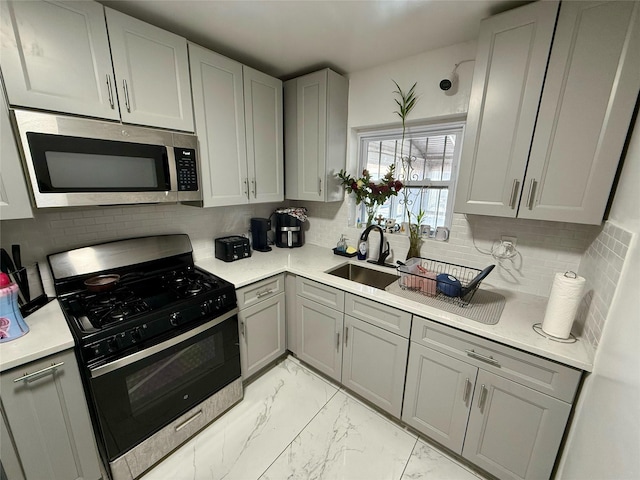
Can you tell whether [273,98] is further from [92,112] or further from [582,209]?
[582,209]

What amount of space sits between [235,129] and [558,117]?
6.20 feet

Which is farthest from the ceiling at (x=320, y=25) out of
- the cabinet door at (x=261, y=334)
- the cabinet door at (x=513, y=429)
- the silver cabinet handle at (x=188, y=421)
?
the silver cabinet handle at (x=188, y=421)

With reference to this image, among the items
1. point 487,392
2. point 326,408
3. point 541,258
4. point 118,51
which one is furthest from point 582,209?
point 118,51

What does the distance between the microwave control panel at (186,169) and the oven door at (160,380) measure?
0.85 metres

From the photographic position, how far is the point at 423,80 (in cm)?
184

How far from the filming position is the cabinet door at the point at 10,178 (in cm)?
106

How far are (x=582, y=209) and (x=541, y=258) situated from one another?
18.1 inches

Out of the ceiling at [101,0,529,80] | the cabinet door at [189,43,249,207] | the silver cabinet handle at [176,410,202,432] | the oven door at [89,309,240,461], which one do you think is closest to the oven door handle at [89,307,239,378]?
the oven door at [89,309,240,461]

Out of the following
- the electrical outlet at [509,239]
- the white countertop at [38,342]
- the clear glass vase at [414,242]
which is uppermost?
the electrical outlet at [509,239]

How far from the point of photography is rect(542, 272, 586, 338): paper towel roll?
1.12m

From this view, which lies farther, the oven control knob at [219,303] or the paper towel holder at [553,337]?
the oven control knob at [219,303]

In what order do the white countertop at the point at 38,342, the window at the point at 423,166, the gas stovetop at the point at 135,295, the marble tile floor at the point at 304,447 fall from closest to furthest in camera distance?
1. the white countertop at the point at 38,342
2. the gas stovetop at the point at 135,295
3. the marble tile floor at the point at 304,447
4. the window at the point at 423,166

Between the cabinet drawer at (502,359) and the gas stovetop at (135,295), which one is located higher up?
the gas stovetop at (135,295)

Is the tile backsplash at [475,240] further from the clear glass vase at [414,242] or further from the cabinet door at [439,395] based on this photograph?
the cabinet door at [439,395]
